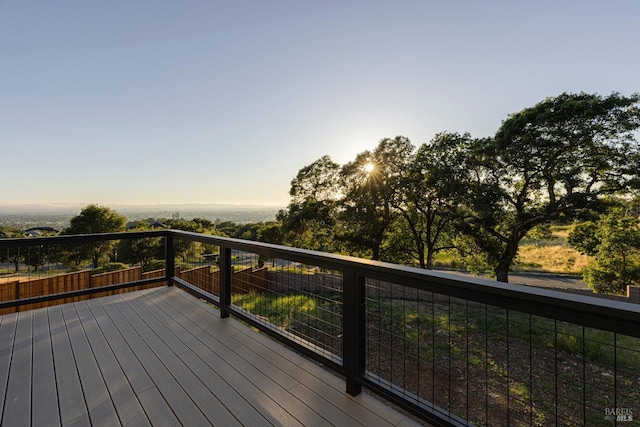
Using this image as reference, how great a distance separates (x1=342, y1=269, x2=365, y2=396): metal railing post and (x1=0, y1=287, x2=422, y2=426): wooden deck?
0.13 metres

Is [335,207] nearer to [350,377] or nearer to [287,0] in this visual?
[287,0]

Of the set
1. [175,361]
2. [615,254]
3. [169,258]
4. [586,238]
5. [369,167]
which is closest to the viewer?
[175,361]

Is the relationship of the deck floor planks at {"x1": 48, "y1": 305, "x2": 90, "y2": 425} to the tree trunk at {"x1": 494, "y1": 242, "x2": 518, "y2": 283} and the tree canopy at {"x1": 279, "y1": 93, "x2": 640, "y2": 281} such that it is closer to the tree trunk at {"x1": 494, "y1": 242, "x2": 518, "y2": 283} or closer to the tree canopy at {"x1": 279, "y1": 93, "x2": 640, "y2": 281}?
the tree canopy at {"x1": 279, "y1": 93, "x2": 640, "y2": 281}

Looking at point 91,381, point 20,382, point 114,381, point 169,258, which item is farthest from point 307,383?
point 169,258

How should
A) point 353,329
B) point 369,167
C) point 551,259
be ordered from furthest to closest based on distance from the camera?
point 551,259
point 369,167
point 353,329

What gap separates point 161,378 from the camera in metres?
2.05

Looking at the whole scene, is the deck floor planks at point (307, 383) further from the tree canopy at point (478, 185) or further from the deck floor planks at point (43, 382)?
the tree canopy at point (478, 185)

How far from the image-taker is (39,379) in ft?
6.72

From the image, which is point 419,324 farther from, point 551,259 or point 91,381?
point 551,259

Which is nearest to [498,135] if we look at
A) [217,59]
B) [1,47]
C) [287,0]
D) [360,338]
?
[287,0]

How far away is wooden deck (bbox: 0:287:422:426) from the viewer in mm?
1669

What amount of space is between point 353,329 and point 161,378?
1440 mm

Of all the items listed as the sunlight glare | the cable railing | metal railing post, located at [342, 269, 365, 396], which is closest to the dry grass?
the sunlight glare

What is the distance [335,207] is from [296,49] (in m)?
8.01
